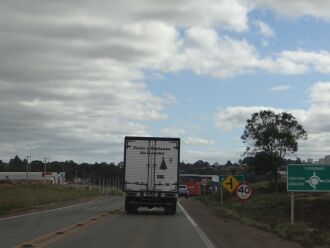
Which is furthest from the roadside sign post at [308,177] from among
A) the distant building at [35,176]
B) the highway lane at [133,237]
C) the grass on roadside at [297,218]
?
the distant building at [35,176]

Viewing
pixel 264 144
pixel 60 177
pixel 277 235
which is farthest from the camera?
pixel 60 177

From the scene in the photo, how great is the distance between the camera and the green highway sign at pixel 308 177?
24625 millimetres

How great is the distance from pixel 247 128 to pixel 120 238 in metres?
52.7

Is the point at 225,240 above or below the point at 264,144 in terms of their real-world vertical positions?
below

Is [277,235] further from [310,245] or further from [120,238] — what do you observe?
[120,238]

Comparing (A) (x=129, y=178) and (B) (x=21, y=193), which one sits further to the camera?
(B) (x=21, y=193)

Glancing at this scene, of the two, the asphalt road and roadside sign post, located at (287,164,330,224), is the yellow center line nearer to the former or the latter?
the asphalt road

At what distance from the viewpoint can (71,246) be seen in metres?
15.4

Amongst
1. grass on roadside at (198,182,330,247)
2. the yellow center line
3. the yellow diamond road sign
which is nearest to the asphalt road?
the yellow center line

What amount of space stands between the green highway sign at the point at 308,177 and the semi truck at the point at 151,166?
7937mm

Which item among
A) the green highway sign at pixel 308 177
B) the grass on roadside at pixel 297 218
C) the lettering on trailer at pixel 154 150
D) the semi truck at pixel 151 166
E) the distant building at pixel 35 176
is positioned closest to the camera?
the grass on roadside at pixel 297 218

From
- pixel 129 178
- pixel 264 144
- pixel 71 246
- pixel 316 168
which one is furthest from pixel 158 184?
pixel 264 144

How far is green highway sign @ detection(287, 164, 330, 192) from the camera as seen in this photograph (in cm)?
2462

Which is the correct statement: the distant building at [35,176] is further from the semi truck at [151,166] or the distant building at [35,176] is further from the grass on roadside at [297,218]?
the semi truck at [151,166]
